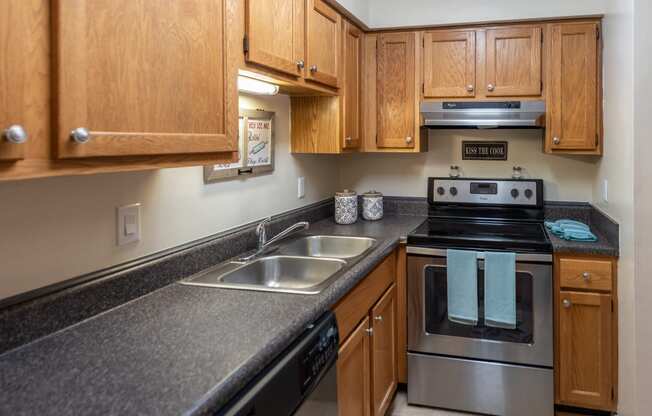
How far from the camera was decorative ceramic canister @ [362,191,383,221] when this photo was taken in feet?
11.0

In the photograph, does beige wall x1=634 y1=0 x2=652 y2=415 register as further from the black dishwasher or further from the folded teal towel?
the black dishwasher

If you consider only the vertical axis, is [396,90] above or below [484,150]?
above

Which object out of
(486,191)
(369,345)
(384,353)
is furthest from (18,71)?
(486,191)

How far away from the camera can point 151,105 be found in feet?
4.00

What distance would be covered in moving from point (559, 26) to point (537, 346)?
169 cm

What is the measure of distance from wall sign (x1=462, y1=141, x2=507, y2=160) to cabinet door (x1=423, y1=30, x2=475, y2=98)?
406 millimetres

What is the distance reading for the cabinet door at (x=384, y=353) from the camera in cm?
236

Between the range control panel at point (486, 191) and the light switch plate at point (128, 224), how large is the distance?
84.6 inches

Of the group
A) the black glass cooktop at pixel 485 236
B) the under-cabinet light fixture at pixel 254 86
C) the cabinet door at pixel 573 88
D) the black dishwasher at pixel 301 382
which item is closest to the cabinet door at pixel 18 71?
the black dishwasher at pixel 301 382

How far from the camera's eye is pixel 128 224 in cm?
166

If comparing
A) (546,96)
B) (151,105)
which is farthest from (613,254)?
(151,105)

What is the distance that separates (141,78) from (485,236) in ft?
6.91

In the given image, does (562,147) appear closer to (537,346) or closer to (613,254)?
(613,254)

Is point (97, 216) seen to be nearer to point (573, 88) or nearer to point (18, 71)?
point (18, 71)
